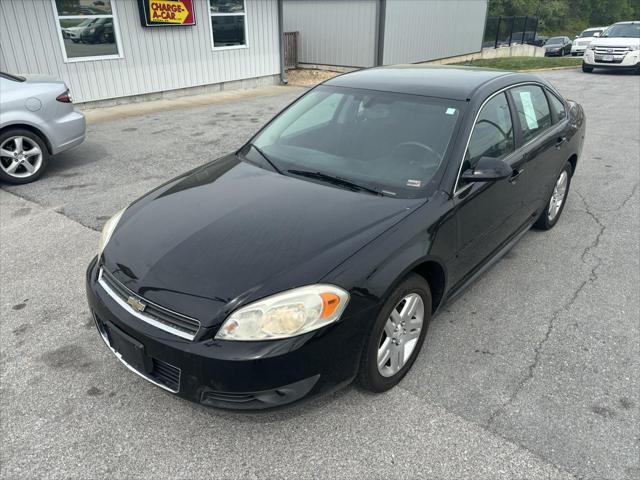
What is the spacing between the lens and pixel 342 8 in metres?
16.5

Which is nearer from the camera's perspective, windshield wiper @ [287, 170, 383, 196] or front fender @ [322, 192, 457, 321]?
front fender @ [322, 192, 457, 321]

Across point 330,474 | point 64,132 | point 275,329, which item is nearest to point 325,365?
point 275,329

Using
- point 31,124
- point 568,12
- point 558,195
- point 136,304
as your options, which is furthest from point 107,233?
point 568,12

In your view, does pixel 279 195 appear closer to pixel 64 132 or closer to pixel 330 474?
pixel 330 474

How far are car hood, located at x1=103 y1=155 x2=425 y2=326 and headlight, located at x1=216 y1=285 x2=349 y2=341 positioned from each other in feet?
0.15

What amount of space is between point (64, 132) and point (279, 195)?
15.6 feet

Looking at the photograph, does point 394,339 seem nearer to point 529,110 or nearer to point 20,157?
point 529,110

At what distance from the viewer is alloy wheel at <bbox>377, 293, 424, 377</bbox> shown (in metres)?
2.67

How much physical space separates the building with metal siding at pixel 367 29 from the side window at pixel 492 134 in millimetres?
13579

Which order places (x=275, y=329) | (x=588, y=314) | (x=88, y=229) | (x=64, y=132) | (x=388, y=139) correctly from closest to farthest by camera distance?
(x=275, y=329), (x=388, y=139), (x=588, y=314), (x=88, y=229), (x=64, y=132)

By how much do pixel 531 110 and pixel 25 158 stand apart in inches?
229

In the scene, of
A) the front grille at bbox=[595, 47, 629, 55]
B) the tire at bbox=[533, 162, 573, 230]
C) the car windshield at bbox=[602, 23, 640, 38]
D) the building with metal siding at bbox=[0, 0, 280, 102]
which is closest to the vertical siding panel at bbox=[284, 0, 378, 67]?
the building with metal siding at bbox=[0, 0, 280, 102]

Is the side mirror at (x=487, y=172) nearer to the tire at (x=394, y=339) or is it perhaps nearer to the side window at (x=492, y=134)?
the side window at (x=492, y=134)

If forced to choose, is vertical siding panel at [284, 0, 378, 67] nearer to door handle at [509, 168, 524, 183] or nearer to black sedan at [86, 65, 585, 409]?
black sedan at [86, 65, 585, 409]
